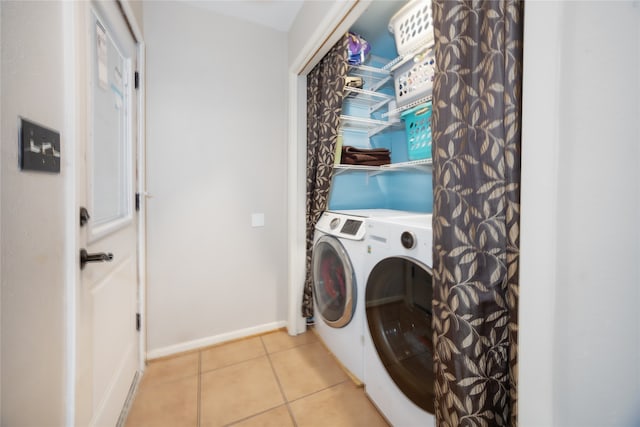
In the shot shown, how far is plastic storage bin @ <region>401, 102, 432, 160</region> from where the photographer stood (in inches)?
56.7

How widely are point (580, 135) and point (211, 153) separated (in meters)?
1.90

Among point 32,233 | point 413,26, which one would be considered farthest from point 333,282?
point 413,26

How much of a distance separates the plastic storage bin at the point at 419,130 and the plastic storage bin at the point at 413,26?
34cm

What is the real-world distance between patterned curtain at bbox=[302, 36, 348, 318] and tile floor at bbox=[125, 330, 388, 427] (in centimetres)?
42

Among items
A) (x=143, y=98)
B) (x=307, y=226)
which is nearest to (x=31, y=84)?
(x=143, y=98)

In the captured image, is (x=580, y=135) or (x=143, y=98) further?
(x=143, y=98)

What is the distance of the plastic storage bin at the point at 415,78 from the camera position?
1.34 meters

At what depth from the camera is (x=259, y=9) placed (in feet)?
5.82

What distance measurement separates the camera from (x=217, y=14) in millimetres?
1807

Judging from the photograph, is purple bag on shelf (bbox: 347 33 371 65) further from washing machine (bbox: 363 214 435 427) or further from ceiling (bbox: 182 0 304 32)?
washing machine (bbox: 363 214 435 427)

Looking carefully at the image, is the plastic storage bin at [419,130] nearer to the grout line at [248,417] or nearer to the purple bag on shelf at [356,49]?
the purple bag on shelf at [356,49]

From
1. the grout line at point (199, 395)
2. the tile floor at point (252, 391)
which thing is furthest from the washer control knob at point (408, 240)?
the grout line at point (199, 395)

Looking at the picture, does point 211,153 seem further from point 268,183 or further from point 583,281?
point 583,281

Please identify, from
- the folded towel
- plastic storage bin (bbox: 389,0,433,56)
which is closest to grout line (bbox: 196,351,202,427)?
the folded towel
